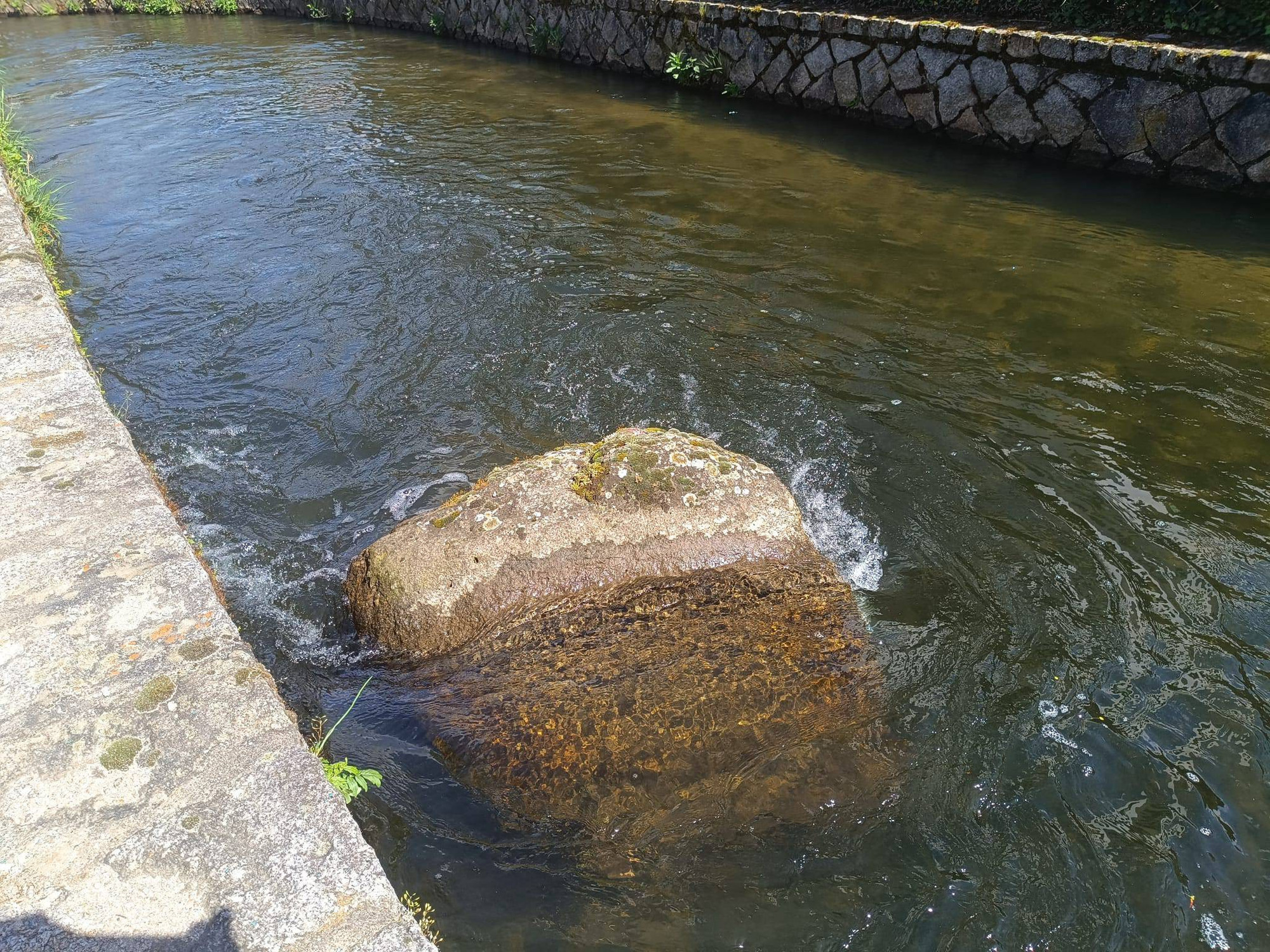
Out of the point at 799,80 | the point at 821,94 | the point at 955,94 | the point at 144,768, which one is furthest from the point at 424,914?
the point at 799,80

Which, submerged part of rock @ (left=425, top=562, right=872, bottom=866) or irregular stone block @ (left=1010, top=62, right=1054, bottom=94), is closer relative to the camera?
submerged part of rock @ (left=425, top=562, right=872, bottom=866)

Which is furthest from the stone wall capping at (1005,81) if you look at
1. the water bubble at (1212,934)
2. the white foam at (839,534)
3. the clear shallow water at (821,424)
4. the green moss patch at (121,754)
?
the green moss patch at (121,754)

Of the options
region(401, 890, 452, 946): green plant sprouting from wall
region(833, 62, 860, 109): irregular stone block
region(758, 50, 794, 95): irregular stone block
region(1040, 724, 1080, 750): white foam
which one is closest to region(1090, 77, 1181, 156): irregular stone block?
region(833, 62, 860, 109): irregular stone block

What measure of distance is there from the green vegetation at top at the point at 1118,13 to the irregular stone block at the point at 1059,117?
1010mm

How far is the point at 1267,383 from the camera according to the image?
5867 mm

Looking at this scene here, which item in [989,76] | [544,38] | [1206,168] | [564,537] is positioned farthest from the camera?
[544,38]

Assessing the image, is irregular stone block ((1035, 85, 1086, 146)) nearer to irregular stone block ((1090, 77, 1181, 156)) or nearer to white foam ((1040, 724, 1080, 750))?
irregular stone block ((1090, 77, 1181, 156))

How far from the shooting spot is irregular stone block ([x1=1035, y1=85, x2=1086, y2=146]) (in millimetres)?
9695

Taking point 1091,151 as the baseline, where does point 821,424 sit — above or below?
below

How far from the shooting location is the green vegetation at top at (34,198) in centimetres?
789

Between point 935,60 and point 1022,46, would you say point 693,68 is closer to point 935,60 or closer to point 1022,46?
point 935,60

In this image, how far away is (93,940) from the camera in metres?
1.92

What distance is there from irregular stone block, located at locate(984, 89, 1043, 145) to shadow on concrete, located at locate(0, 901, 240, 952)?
35.4 ft

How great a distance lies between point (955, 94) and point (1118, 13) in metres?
1.85
